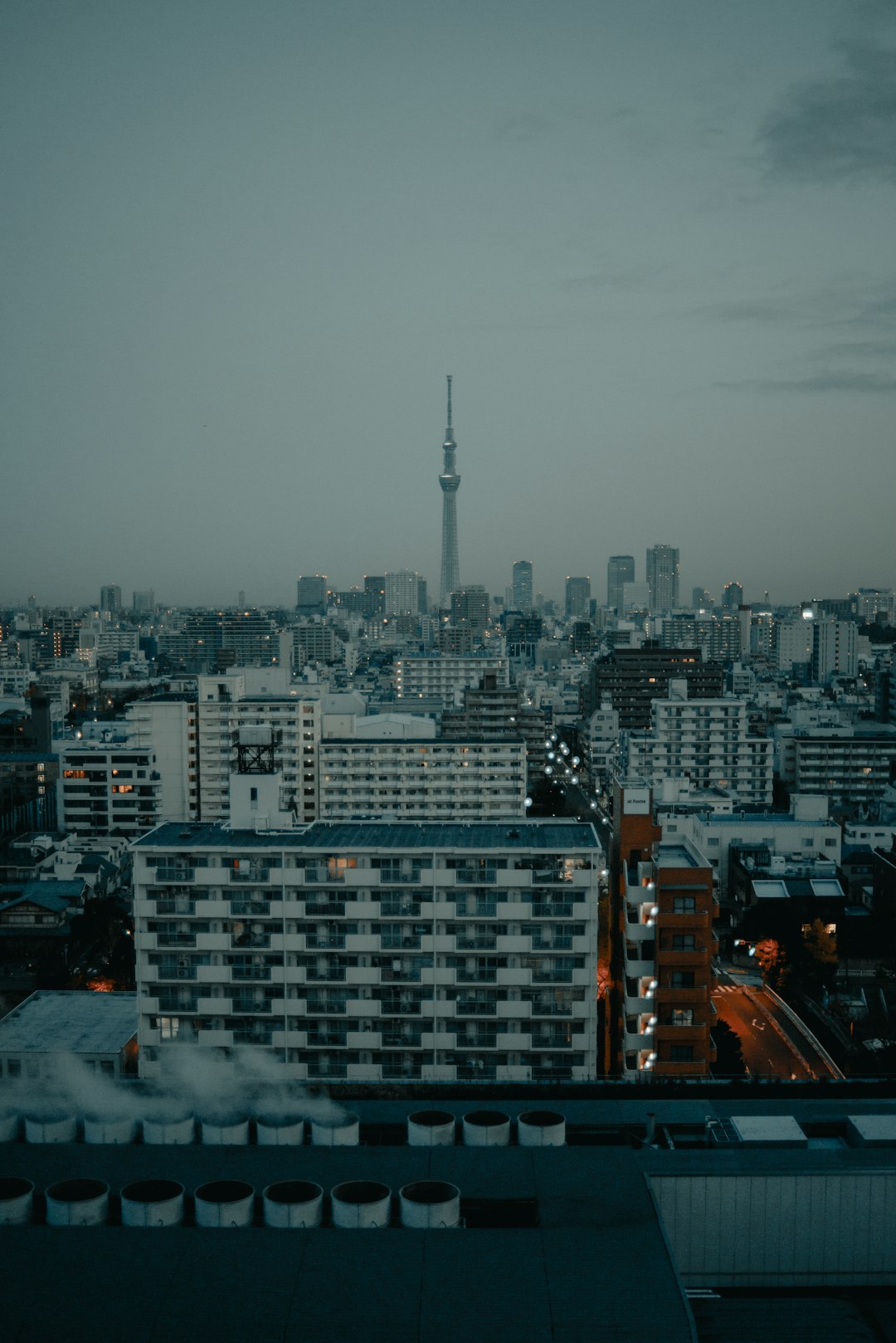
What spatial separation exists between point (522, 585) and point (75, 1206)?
173195mm

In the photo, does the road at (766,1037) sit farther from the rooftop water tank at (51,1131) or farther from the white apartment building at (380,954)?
the rooftop water tank at (51,1131)

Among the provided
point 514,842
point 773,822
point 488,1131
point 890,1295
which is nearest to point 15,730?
point 773,822

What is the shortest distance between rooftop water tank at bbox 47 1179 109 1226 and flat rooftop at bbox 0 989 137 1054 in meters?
7.01

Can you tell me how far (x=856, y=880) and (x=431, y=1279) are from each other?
2052 centimetres

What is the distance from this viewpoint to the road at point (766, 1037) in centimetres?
1595

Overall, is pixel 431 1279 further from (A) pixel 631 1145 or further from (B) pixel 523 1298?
(A) pixel 631 1145

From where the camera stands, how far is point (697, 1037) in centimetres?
1347

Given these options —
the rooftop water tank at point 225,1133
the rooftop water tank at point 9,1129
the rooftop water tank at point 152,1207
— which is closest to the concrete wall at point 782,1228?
the rooftop water tank at point 225,1133

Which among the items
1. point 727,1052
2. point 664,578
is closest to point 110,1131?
point 727,1052

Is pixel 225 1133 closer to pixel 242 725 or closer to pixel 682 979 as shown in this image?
pixel 682 979

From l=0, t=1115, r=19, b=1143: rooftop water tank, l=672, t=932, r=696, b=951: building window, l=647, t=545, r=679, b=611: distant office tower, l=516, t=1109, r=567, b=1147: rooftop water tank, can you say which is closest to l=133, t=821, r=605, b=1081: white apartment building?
l=672, t=932, r=696, b=951: building window

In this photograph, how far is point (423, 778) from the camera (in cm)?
3017

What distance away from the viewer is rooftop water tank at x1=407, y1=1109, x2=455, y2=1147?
8539 millimetres

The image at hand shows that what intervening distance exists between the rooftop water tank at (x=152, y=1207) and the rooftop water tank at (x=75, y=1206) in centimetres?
14
